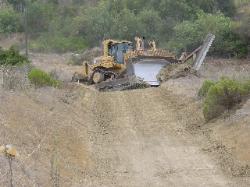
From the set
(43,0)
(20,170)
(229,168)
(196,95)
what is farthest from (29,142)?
(43,0)

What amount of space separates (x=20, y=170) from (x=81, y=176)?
191 cm

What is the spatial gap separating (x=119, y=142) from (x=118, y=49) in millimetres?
17930

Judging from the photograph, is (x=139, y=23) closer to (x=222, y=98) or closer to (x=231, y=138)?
(x=222, y=98)

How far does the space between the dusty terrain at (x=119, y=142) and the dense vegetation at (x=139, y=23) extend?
1970 cm

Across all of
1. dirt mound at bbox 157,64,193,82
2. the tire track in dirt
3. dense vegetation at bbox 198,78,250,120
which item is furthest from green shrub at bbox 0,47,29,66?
dense vegetation at bbox 198,78,250,120

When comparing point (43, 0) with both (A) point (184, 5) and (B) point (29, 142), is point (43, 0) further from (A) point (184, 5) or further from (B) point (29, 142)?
(B) point (29, 142)

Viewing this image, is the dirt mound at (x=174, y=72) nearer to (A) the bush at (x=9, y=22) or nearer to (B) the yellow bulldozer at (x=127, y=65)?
(B) the yellow bulldozer at (x=127, y=65)

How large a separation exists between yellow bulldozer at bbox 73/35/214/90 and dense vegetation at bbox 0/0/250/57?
31.9ft

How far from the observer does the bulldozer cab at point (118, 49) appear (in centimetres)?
3503

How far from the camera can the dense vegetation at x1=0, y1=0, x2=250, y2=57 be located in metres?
43.7

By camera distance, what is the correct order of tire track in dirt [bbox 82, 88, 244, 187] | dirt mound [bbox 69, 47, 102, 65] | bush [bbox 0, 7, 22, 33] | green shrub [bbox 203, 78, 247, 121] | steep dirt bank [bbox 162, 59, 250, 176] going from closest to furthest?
tire track in dirt [bbox 82, 88, 244, 187], steep dirt bank [bbox 162, 59, 250, 176], green shrub [bbox 203, 78, 247, 121], dirt mound [bbox 69, 47, 102, 65], bush [bbox 0, 7, 22, 33]

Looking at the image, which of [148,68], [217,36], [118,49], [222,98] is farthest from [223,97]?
[217,36]

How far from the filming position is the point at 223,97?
2036 cm

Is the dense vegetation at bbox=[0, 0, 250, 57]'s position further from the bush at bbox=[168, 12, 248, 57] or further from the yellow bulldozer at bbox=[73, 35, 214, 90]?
the yellow bulldozer at bbox=[73, 35, 214, 90]
